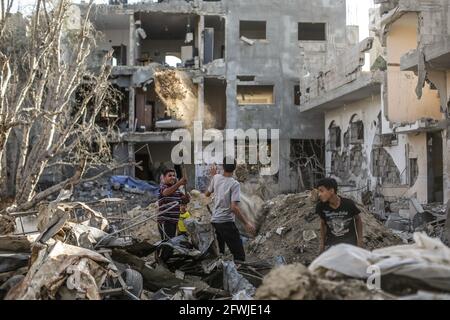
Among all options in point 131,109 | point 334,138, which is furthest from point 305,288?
point 131,109

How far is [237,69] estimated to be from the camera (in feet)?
80.2

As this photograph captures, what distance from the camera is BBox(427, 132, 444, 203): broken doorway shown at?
45.5ft

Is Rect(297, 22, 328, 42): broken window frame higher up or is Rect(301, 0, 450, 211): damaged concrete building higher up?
Rect(297, 22, 328, 42): broken window frame

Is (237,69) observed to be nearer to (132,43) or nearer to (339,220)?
(132,43)

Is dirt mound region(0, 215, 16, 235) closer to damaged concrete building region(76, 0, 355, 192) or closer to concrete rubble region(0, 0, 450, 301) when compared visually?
concrete rubble region(0, 0, 450, 301)

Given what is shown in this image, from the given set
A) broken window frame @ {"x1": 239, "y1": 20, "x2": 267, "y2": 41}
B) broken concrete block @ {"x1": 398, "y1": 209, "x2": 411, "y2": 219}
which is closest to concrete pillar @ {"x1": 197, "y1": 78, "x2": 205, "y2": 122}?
broken window frame @ {"x1": 239, "y1": 20, "x2": 267, "y2": 41}

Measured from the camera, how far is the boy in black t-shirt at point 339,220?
4.66m

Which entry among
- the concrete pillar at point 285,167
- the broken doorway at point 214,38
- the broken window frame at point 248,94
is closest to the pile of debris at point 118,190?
the concrete pillar at point 285,167

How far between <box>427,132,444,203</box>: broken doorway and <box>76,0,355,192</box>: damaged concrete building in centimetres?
969

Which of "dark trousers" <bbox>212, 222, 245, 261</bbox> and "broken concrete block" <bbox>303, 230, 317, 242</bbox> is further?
"broken concrete block" <bbox>303, 230, 317, 242</bbox>

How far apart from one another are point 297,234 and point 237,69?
54.3 feet

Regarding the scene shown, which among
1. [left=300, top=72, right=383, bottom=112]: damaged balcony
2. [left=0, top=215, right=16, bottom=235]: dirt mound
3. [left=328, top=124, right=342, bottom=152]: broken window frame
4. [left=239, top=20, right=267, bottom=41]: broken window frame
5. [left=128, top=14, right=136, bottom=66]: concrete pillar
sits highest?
[left=239, top=20, right=267, bottom=41]: broken window frame
